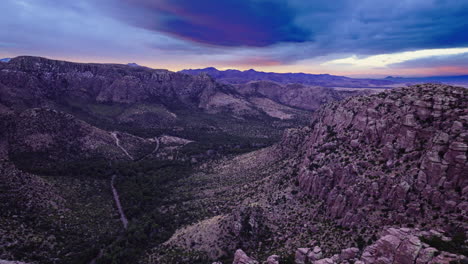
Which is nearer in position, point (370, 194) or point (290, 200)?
point (370, 194)

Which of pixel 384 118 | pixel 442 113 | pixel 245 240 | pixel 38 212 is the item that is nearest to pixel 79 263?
pixel 38 212

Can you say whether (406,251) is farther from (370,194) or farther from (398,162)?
(398,162)

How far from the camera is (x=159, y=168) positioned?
134 m

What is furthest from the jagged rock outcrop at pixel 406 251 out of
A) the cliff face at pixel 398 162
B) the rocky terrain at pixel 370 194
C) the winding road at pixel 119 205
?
the winding road at pixel 119 205

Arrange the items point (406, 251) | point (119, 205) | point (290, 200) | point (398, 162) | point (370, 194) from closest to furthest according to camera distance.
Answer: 1. point (406, 251)
2. point (398, 162)
3. point (370, 194)
4. point (290, 200)
5. point (119, 205)

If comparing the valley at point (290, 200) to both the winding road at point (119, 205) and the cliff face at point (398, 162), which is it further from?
the winding road at point (119, 205)

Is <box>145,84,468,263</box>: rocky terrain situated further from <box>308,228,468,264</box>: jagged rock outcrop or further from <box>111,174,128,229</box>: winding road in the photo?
<box>111,174,128,229</box>: winding road

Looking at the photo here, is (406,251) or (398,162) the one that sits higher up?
(398,162)

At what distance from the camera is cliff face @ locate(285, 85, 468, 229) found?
117 ft

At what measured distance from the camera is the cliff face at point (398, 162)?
117 ft

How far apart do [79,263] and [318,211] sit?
56198 millimetres

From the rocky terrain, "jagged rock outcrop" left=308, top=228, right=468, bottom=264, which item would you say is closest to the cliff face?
the rocky terrain

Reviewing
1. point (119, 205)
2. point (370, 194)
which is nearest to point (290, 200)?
point (370, 194)

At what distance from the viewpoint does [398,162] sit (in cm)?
4375
